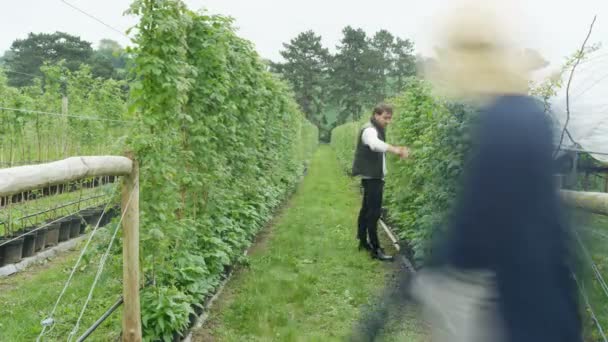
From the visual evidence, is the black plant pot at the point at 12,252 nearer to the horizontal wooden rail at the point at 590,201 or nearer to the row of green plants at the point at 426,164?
the row of green plants at the point at 426,164

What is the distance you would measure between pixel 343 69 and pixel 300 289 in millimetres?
55332

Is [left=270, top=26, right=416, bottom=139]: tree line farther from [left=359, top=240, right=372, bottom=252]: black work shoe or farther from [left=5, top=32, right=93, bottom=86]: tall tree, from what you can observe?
[left=359, top=240, right=372, bottom=252]: black work shoe

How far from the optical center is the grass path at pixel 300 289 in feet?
13.0

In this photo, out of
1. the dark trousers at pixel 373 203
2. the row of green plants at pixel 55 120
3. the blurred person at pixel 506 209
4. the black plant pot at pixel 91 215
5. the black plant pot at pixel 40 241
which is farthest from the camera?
the black plant pot at pixel 91 215

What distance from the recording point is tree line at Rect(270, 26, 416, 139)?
56781mm

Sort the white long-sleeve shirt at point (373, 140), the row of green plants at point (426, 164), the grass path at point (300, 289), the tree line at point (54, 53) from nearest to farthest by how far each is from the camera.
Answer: the row of green plants at point (426, 164) → the grass path at point (300, 289) → the white long-sleeve shirt at point (373, 140) → the tree line at point (54, 53)

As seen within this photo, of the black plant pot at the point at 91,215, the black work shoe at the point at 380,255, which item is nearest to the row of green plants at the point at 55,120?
the black plant pot at the point at 91,215

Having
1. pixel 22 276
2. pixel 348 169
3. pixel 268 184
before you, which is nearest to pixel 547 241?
pixel 22 276

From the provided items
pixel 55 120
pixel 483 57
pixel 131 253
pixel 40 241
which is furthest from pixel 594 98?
pixel 55 120

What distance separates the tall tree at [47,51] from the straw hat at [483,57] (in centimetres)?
3684

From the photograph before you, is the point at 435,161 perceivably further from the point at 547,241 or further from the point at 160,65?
the point at 547,241

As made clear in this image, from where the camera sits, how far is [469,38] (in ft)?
4.58

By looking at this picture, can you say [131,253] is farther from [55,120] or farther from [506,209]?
[55,120]

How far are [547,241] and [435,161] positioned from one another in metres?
3.23
